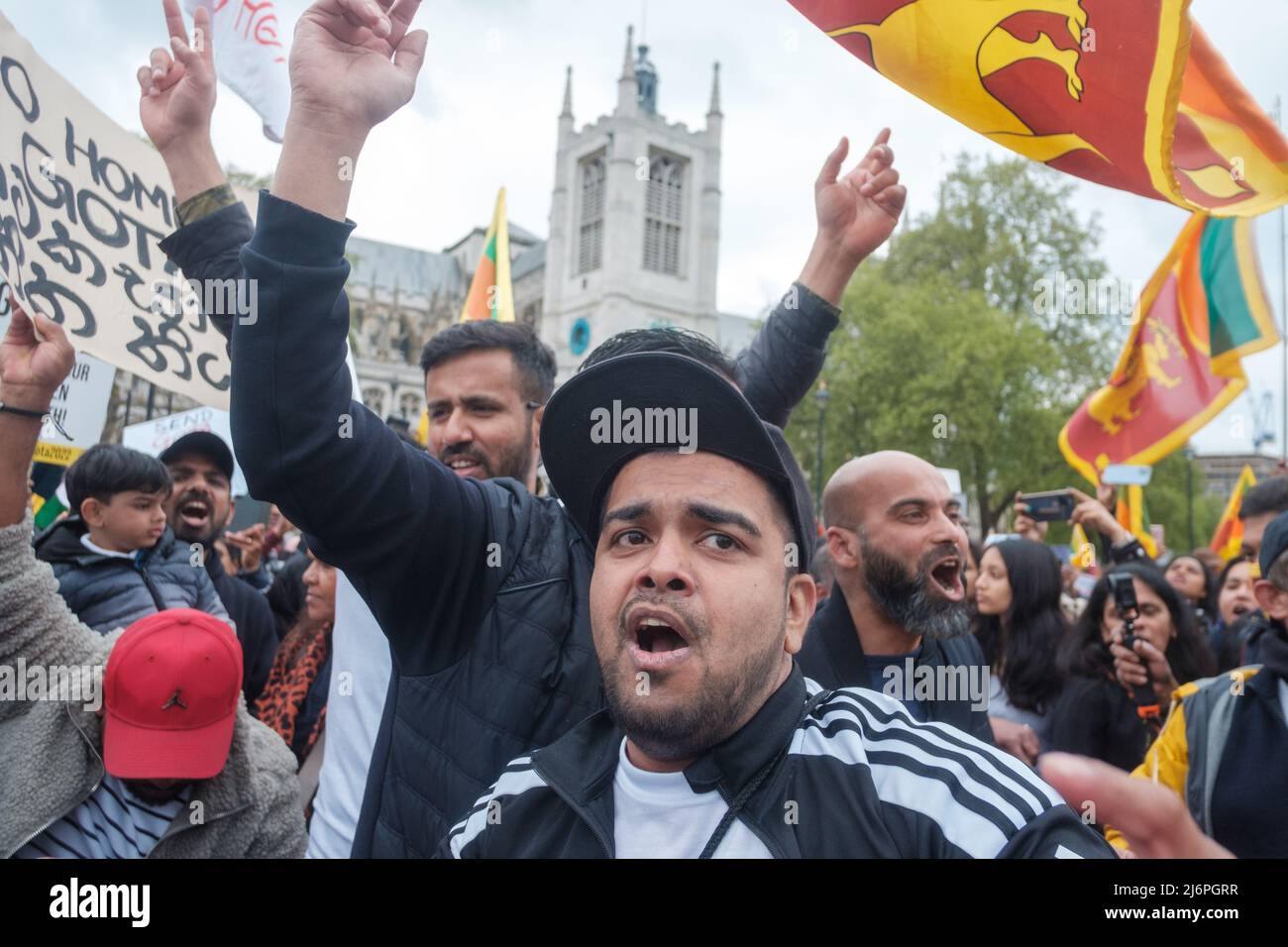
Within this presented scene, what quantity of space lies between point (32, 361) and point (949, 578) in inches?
101

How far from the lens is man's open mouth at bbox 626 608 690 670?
1342 millimetres

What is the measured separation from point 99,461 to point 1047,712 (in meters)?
3.93

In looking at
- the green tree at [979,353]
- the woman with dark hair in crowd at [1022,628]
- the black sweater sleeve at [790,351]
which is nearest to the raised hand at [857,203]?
the black sweater sleeve at [790,351]

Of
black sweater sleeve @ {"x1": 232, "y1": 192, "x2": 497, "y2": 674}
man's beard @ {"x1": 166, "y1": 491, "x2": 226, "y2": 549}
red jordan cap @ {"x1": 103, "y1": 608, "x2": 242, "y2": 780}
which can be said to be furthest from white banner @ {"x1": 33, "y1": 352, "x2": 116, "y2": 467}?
black sweater sleeve @ {"x1": 232, "y1": 192, "x2": 497, "y2": 674}

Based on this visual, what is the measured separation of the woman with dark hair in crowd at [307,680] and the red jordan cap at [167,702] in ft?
4.17

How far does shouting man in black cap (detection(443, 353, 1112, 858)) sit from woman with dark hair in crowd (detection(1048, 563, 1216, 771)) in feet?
8.81

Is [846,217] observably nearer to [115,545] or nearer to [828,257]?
[828,257]

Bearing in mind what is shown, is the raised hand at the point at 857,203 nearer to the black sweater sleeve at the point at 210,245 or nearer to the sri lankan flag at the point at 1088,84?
the sri lankan flag at the point at 1088,84

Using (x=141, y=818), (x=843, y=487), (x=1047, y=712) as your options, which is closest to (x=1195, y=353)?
(x=1047, y=712)

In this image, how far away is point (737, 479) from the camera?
1.47 meters

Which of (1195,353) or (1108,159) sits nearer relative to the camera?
(1108,159)

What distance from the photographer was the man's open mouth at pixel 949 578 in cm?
294

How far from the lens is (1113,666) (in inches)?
152
